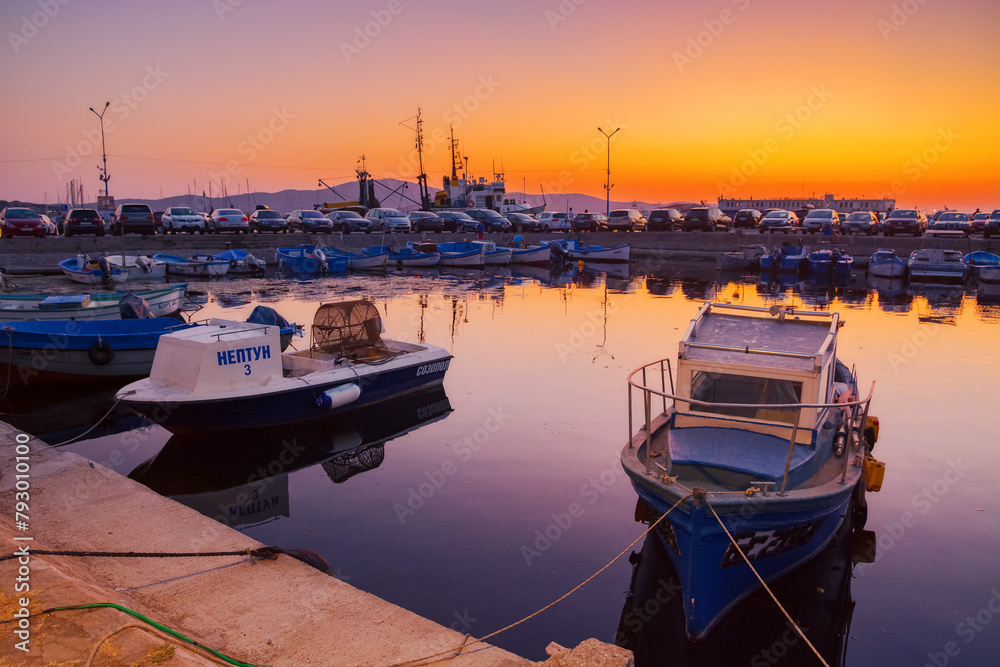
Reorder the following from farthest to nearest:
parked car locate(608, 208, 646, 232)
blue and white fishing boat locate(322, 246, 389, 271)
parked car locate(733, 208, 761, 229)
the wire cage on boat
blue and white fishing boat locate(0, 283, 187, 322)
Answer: parked car locate(733, 208, 761, 229) < parked car locate(608, 208, 646, 232) < blue and white fishing boat locate(322, 246, 389, 271) < blue and white fishing boat locate(0, 283, 187, 322) < the wire cage on boat

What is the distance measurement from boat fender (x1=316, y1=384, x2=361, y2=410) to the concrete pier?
14.4 feet

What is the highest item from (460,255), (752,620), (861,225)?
(861,225)

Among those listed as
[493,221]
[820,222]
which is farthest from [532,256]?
[820,222]

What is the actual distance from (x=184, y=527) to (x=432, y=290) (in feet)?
93.8

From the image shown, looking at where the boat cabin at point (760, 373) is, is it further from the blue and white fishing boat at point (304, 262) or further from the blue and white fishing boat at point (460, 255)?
the blue and white fishing boat at point (460, 255)

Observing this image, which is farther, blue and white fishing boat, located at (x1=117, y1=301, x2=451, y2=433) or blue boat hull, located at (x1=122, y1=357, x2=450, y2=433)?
blue and white fishing boat, located at (x1=117, y1=301, x2=451, y2=433)

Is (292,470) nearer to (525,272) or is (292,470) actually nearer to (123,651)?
(123,651)

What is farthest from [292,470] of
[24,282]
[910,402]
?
[24,282]

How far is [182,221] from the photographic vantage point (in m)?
47.7

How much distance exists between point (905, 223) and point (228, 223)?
51.6 meters

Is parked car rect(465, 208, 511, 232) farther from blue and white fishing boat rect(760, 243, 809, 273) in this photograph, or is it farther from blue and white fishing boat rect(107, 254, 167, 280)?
blue and white fishing boat rect(107, 254, 167, 280)

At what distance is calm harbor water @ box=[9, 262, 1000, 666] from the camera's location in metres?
6.71

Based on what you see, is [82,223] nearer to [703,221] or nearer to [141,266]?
[141,266]

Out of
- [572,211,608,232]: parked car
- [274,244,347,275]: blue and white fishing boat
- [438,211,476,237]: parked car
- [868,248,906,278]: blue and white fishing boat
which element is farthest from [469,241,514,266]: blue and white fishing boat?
[868,248,906,278]: blue and white fishing boat
